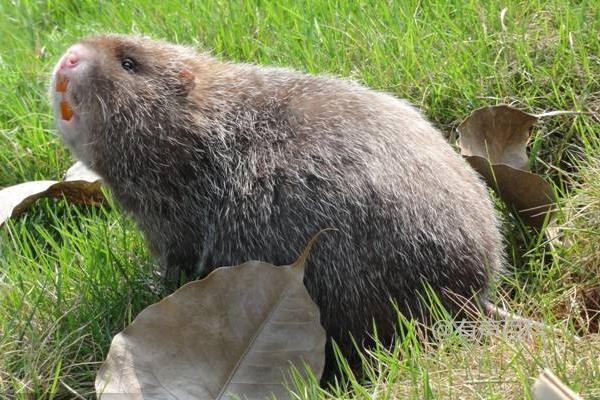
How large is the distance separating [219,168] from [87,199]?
3.18 feet

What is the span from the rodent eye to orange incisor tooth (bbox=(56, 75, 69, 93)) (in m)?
0.22

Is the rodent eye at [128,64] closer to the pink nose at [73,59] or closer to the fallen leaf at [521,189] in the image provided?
the pink nose at [73,59]

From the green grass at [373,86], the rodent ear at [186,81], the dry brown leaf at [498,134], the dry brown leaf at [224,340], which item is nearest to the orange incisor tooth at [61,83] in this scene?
the rodent ear at [186,81]

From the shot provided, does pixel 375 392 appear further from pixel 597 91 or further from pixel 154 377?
pixel 597 91

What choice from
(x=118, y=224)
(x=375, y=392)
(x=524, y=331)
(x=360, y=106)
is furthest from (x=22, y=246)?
(x=524, y=331)

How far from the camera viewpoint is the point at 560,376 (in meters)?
2.71

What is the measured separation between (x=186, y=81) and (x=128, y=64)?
0.23 m

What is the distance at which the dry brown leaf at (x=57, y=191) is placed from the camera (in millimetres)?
4152

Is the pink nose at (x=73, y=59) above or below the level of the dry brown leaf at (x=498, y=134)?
above

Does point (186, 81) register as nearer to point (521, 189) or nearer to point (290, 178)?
point (290, 178)

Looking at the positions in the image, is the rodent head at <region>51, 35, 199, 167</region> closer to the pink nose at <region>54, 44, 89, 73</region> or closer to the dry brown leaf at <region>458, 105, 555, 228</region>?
the pink nose at <region>54, 44, 89, 73</region>

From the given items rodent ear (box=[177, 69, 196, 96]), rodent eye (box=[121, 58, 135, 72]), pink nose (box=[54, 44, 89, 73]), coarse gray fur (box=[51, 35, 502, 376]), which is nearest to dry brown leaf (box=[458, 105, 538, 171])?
coarse gray fur (box=[51, 35, 502, 376])

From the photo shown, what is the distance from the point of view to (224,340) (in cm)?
315

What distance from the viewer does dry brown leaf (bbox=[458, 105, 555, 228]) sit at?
149 inches
